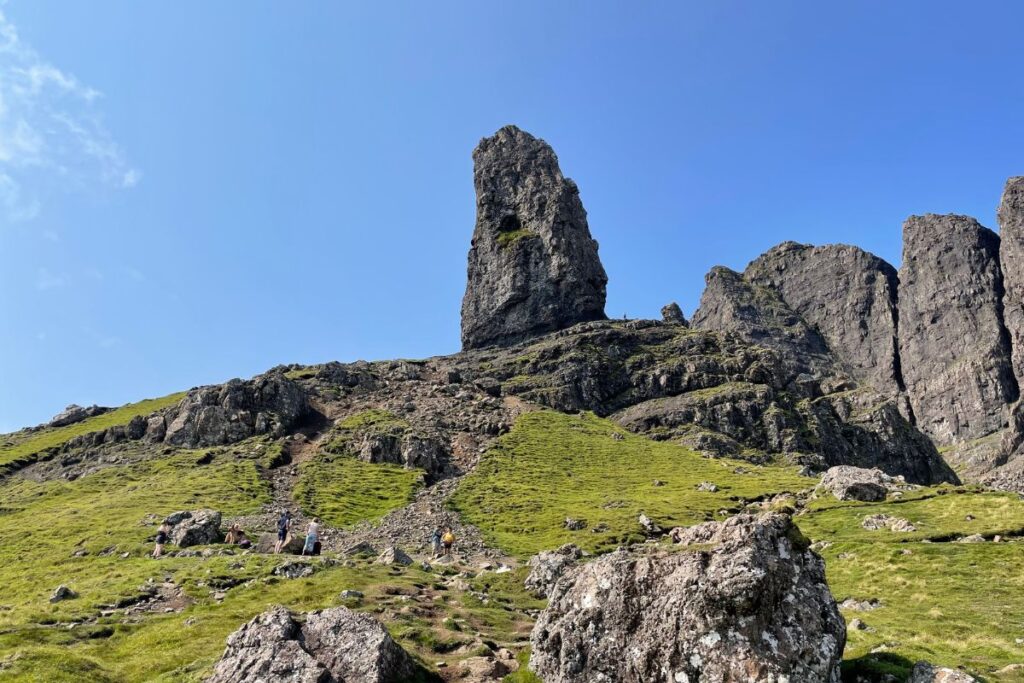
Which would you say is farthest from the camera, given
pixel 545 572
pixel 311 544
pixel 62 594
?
pixel 311 544

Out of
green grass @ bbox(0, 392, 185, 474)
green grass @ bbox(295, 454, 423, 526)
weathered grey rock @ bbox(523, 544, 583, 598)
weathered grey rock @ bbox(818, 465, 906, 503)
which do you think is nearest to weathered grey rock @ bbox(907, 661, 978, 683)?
weathered grey rock @ bbox(523, 544, 583, 598)

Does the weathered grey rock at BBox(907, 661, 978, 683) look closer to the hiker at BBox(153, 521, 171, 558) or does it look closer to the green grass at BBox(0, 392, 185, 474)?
the hiker at BBox(153, 521, 171, 558)

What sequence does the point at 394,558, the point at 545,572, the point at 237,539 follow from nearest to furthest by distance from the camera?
the point at 545,572, the point at 394,558, the point at 237,539

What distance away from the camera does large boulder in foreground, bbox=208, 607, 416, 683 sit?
22.4 m

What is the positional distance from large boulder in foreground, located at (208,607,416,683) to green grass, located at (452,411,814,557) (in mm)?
37571

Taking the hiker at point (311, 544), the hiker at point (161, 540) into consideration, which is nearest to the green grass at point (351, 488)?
Answer: the hiker at point (161, 540)

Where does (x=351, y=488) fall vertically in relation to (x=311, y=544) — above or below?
above

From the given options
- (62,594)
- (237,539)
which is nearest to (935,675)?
(62,594)

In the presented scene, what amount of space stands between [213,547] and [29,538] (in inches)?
1000

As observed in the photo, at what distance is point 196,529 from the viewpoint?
175ft

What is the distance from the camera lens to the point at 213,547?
164 feet

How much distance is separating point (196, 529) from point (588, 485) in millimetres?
54289

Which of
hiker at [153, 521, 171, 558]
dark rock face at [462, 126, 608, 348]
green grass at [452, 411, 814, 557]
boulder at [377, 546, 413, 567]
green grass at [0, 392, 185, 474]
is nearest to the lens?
boulder at [377, 546, 413, 567]

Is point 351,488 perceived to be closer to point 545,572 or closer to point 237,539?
point 237,539
